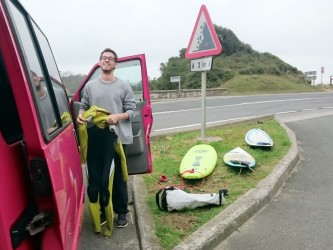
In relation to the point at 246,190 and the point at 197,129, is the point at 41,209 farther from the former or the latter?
the point at 197,129

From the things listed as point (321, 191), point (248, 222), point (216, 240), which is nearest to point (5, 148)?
point (216, 240)

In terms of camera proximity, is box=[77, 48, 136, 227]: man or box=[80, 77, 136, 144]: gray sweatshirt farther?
box=[80, 77, 136, 144]: gray sweatshirt

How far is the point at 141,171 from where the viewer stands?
3775mm

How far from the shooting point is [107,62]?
3.19 m

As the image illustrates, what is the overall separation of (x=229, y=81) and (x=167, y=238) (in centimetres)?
4117

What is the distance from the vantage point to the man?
3.08 metres

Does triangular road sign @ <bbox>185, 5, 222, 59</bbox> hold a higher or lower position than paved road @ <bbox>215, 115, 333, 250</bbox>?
higher

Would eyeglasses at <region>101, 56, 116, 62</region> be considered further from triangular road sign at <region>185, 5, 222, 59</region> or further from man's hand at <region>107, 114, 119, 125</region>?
triangular road sign at <region>185, 5, 222, 59</region>

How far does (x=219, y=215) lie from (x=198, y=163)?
1482mm

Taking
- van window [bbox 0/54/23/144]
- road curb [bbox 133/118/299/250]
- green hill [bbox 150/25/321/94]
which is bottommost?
green hill [bbox 150/25/321/94]

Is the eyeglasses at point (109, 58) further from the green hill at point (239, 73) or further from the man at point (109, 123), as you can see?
the green hill at point (239, 73)

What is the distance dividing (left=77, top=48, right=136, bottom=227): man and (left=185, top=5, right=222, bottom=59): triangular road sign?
322cm

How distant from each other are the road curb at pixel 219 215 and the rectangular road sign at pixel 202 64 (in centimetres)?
233

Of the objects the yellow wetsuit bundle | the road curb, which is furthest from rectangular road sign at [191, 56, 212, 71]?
the yellow wetsuit bundle
